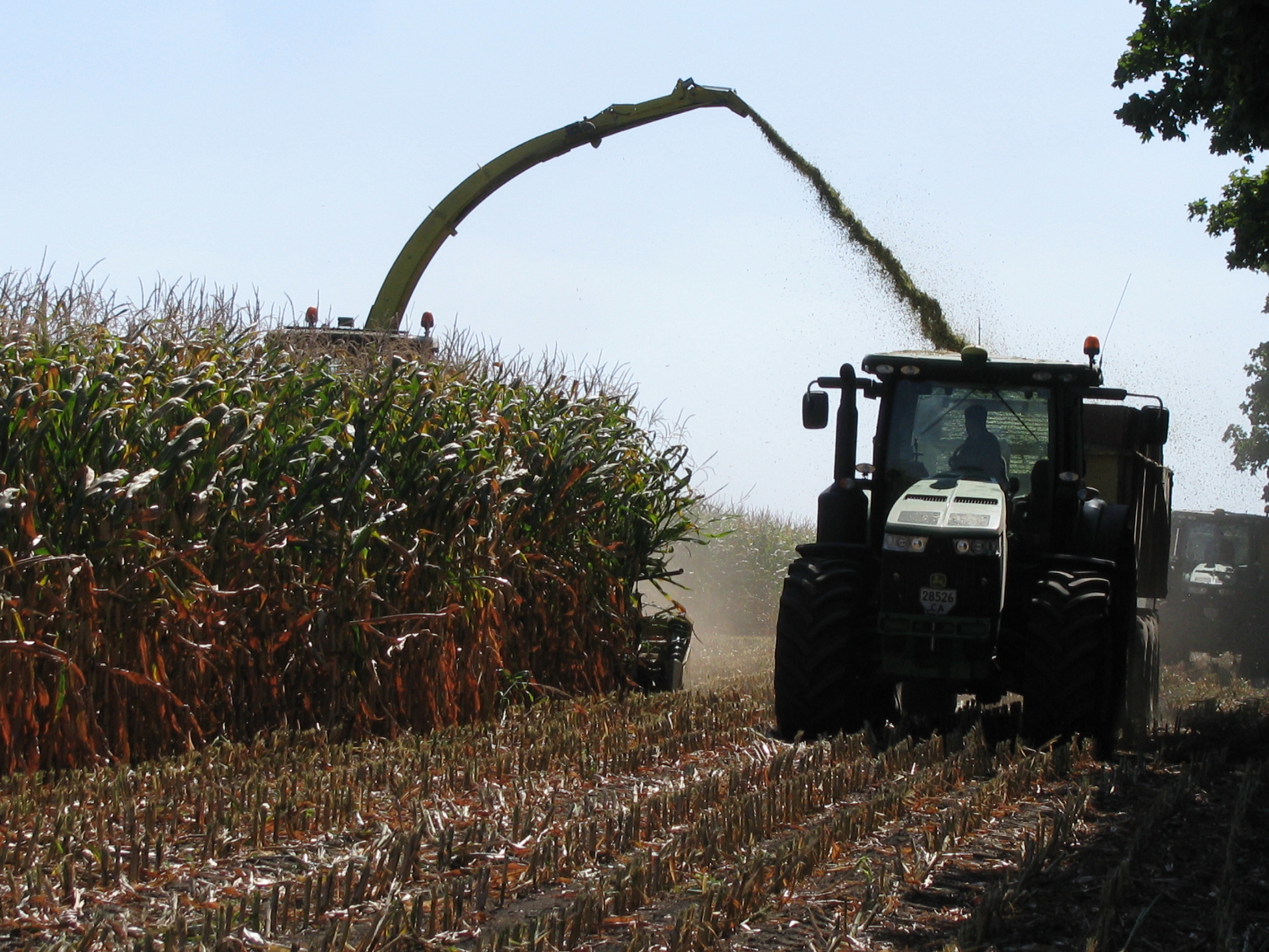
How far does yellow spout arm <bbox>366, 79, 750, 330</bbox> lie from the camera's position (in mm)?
11680

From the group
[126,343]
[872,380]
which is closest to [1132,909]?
[872,380]

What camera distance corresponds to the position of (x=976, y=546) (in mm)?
7188

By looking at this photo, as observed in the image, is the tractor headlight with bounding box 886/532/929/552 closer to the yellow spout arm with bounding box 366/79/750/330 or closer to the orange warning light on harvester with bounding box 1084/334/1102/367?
the orange warning light on harvester with bounding box 1084/334/1102/367

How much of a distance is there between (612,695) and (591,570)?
3.08ft

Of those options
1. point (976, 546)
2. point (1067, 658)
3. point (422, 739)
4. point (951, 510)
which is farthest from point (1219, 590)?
point (422, 739)

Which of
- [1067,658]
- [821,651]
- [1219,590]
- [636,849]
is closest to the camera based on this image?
[636,849]

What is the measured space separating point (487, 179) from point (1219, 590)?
11.3 meters

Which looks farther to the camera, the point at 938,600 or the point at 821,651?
the point at 821,651

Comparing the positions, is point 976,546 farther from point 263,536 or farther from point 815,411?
point 263,536

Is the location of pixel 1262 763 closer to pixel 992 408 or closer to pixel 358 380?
pixel 992 408

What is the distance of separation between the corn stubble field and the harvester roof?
2051mm

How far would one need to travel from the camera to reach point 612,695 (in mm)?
9359

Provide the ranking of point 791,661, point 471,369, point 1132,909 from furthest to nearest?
point 471,369
point 791,661
point 1132,909

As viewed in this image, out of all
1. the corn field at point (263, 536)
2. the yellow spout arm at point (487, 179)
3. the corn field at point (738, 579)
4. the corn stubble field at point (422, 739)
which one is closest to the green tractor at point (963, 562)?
the corn stubble field at point (422, 739)
